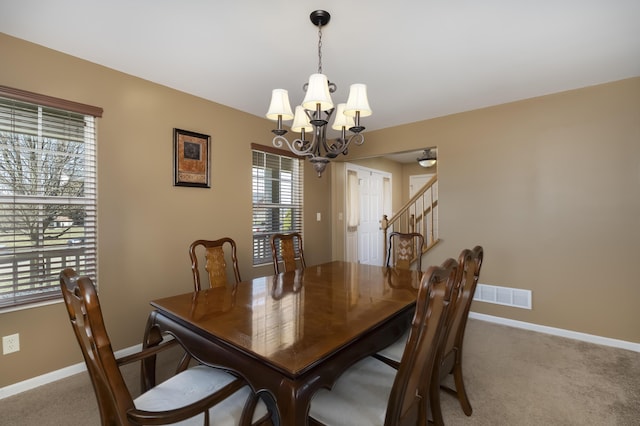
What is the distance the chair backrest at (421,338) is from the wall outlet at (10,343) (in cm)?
261

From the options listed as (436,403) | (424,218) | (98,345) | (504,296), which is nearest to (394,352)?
(436,403)

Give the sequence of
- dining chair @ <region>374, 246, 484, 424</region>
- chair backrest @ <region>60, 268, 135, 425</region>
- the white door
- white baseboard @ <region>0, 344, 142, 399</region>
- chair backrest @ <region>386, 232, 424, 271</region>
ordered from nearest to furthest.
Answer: chair backrest @ <region>60, 268, 135, 425</region> → dining chair @ <region>374, 246, 484, 424</region> → white baseboard @ <region>0, 344, 142, 399</region> → chair backrest @ <region>386, 232, 424, 271</region> → the white door

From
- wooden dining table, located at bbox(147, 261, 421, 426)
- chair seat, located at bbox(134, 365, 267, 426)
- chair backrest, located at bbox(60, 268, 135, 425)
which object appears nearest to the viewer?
chair backrest, located at bbox(60, 268, 135, 425)

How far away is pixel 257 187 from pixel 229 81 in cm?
133

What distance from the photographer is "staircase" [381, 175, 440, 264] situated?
13.5ft

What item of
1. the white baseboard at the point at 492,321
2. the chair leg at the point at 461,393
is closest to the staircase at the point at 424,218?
the white baseboard at the point at 492,321

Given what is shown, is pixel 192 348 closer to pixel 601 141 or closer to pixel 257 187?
pixel 257 187

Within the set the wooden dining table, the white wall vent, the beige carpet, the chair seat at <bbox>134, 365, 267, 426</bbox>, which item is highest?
the wooden dining table

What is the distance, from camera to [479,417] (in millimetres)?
1764

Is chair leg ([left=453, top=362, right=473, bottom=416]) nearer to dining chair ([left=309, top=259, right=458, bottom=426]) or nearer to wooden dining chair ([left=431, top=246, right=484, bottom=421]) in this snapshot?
wooden dining chair ([left=431, top=246, right=484, bottom=421])

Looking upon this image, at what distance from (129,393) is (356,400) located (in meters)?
0.86

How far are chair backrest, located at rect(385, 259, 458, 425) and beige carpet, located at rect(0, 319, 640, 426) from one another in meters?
0.97

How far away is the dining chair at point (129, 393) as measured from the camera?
2.92 ft

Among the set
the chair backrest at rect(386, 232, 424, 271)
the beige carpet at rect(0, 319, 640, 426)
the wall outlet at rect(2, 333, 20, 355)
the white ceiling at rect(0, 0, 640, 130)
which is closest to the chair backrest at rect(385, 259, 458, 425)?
the beige carpet at rect(0, 319, 640, 426)
